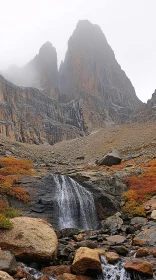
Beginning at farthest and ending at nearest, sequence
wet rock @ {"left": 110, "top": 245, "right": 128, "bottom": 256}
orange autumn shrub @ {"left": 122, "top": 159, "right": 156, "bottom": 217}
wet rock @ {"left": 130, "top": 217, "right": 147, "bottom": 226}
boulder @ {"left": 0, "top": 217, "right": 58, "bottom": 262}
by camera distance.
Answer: orange autumn shrub @ {"left": 122, "top": 159, "right": 156, "bottom": 217}, wet rock @ {"left": 130, "top": 217, "right": 147, "bottom": 226}, wet rock @ {"left": 110, "top": 245, "right": 128, "bottom": 256}, boulder @ {"left": 0, "top": 217, "right": 58, "bottom": 262}

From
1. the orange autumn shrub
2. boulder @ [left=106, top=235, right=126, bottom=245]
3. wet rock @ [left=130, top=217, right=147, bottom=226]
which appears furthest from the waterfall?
boulder @ [left=106, top=235, right=126, bottom=245]

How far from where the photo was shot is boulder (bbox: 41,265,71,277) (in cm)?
1022

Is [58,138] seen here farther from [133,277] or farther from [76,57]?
[76,57]

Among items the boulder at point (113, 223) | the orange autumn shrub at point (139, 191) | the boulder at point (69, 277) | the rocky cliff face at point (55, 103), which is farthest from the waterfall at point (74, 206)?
the rocky cliff face at point (55, 103)

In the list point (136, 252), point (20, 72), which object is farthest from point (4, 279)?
point (20, 72)

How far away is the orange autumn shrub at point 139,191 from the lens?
2125 cm

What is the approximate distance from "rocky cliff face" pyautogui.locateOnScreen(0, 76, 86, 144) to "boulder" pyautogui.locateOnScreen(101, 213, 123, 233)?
58141mm

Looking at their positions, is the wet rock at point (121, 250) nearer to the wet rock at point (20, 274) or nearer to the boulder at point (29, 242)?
the boulder at point (29, 242)

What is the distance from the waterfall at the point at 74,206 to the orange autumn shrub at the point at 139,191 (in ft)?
9.91

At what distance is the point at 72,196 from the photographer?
23.6 meters

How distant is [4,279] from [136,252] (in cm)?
680

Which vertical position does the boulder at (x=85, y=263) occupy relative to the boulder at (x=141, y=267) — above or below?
above

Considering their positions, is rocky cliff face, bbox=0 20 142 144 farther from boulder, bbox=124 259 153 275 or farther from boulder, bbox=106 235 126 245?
boulder, bbox=124 259 153 275

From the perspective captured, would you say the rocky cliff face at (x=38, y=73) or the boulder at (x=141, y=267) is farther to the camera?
the rocky cliff face at (x=38, y=73)
